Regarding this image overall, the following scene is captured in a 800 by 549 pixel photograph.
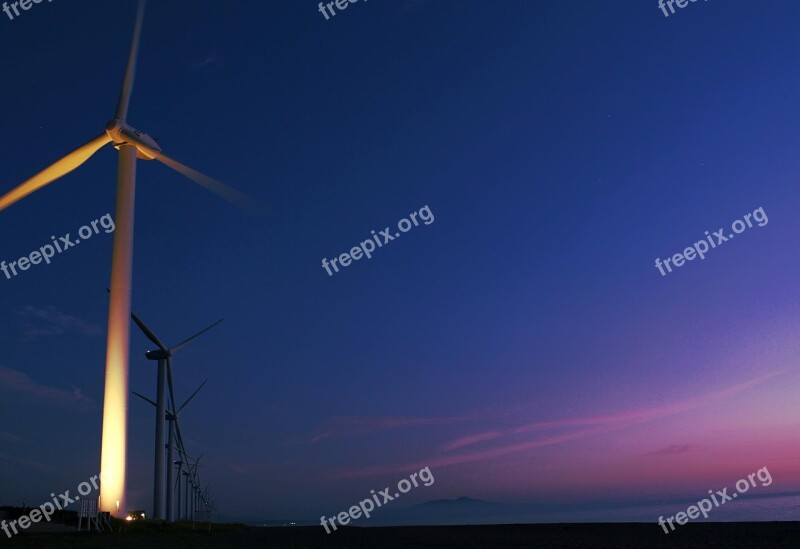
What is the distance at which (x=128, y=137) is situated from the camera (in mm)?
61875

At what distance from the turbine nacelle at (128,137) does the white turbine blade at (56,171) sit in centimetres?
65

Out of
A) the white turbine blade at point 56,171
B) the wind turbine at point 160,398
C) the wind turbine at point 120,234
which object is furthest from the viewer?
the wind turbine at point 160,398

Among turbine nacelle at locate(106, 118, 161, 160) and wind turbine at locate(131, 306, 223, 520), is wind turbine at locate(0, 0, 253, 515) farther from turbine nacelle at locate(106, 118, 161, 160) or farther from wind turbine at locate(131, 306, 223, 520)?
wind turbine at locate(131, 306, 223, 520)

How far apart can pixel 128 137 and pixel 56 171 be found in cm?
619

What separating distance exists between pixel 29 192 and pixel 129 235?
1109 cm

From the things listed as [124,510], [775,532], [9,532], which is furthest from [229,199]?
[775,532]

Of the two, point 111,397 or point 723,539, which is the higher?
point 111,397

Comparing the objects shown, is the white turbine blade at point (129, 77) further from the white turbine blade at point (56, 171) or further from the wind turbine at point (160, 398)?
the wind turbine at point (160, 398)

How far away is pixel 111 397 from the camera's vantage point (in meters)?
53.2

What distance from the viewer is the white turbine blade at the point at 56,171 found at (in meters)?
60.2

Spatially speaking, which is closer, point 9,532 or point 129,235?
point 9,532

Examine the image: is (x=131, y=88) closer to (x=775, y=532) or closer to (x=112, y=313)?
(x=112, y=313)

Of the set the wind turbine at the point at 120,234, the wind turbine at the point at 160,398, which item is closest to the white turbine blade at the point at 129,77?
the wind turbine at the point at 120,234

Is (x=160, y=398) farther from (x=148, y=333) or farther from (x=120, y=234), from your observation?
(x=120, y=234)
